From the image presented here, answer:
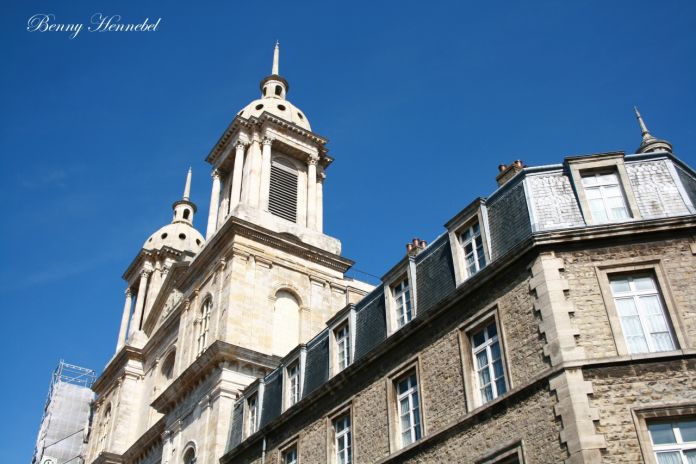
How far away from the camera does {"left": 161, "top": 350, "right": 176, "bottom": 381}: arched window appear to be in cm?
3683

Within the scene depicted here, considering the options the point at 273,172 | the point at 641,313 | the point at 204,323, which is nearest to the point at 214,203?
the point at 273,172

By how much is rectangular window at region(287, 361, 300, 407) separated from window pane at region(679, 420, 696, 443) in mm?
11223

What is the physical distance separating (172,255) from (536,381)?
130 ft

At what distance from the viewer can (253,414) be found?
2445 centimetres

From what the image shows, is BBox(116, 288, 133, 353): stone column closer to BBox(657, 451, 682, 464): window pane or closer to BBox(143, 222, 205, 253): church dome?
BBox(143, 222, 205, 253): church dome

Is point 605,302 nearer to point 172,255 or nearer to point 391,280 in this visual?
point 391,280

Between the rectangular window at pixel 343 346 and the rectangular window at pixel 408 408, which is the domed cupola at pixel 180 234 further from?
the rectangular window at pixel 408 408

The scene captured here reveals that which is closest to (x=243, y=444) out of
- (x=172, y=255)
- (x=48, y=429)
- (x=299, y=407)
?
(x=299, y=407)

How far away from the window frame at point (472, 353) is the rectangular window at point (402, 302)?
2336mm

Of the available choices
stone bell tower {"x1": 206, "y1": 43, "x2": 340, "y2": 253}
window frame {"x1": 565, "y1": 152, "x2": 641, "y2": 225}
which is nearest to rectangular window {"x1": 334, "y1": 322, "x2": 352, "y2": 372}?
window frame {"x1": 565, "y1": 152, "x2": 641, "y2": 225}

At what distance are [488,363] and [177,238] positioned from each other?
39.4 m

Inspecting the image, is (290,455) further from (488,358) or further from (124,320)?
(124,320)

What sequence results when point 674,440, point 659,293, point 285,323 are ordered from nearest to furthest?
point 674,440 < point 659,293 < point 285,323

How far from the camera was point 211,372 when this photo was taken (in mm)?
27828
